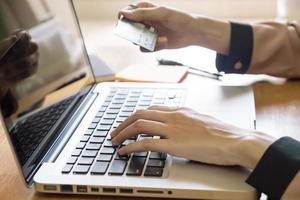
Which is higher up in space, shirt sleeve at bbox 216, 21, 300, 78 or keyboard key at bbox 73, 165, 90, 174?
keyboard key at bbox 73, 165, 90, 174

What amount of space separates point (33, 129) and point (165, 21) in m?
0.44

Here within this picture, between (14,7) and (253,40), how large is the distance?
51cm

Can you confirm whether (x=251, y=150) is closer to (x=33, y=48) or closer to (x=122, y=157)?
(x=122, y=157)

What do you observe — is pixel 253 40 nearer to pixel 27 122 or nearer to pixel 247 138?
pixel 247 138

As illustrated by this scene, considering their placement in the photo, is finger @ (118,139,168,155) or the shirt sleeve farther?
the shirt sleeve

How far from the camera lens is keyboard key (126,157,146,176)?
639mm

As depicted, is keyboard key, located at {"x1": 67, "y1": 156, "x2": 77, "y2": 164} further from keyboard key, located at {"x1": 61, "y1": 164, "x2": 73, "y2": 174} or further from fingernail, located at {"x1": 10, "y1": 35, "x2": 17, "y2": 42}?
fingernail, located at {"x1": 10, "y1": 35, "x2": 17, "y2": 42}

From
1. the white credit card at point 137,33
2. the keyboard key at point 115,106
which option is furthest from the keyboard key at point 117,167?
the white credit card at point 137,33

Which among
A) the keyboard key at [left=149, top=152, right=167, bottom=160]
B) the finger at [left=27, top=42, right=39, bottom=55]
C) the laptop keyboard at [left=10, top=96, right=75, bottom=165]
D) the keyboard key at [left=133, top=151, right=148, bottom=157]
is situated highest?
the finger at [left=27, top=42, right=39, bottom=55]

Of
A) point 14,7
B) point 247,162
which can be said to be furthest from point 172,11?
point 247,162

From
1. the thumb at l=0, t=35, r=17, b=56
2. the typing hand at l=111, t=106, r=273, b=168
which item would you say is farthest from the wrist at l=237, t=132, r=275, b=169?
the thumb at l=0, t=35, r=17, b=56

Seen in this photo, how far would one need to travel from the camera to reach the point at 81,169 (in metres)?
0.66

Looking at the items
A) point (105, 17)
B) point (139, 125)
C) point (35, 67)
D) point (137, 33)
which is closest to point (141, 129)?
point (139, 125)

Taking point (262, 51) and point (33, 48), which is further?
point (262, 51)
